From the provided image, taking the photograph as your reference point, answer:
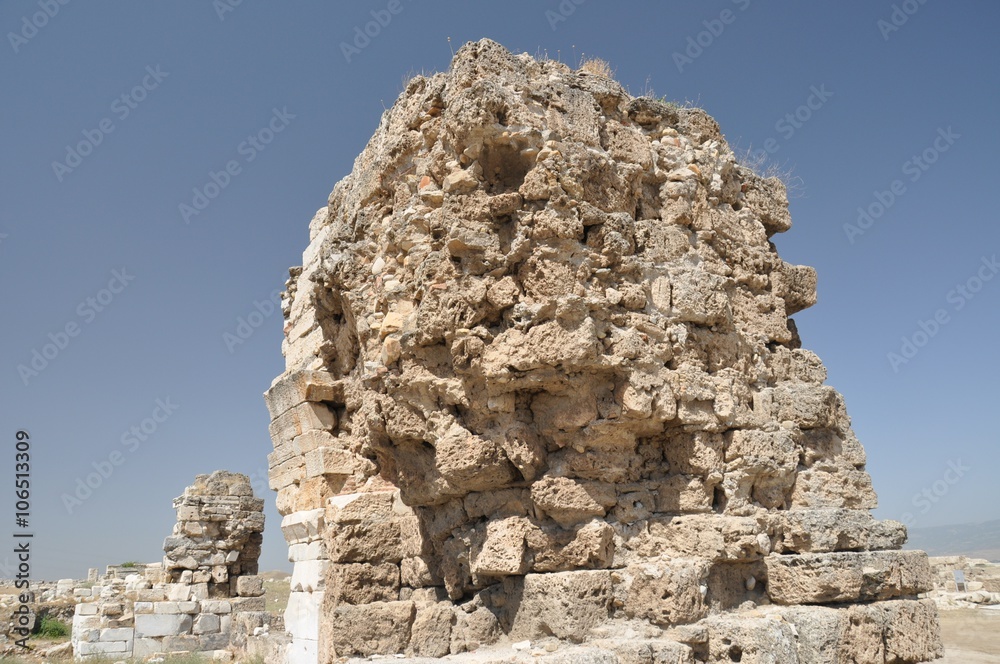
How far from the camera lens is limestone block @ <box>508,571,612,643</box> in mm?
3658

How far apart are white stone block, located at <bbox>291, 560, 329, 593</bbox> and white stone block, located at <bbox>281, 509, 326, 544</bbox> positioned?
0.60 ft

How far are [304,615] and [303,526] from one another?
0.65 m

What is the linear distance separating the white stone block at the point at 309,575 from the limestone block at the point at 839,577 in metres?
3.08

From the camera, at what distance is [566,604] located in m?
3.68

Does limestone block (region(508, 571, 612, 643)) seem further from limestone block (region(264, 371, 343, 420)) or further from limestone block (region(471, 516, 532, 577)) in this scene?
limestone block (region(264, 371, 343, 420))

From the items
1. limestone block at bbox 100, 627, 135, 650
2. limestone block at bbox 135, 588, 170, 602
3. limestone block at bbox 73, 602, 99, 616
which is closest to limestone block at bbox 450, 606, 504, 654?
limestone block at bbox 135, 588, 170, 602

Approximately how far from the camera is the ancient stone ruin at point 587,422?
3.83m

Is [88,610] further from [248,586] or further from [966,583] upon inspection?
[966,583]

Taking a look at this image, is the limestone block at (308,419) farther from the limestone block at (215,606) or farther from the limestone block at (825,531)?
the limestone block at (215,606)

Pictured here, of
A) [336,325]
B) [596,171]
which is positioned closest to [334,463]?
→ [336,325]

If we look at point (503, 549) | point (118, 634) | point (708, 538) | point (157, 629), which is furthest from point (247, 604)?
point (708, 538)

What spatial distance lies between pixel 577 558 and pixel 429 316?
1596 millimetres

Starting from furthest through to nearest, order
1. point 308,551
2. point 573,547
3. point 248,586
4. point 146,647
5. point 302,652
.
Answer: point 248,586, point 146,647, point 308,551, point 302,652, point 573,547

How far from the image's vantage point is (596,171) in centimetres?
437
